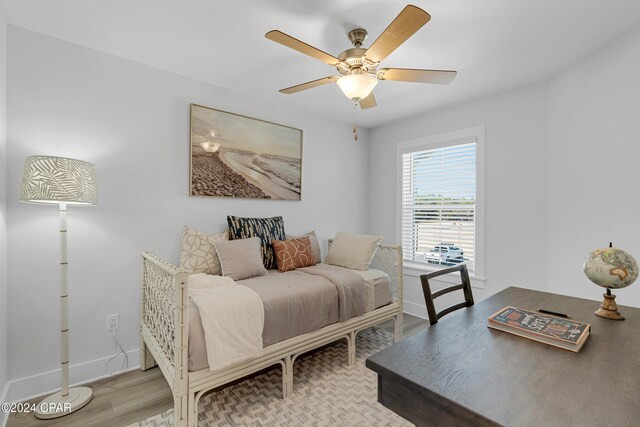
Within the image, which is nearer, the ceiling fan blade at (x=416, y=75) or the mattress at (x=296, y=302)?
the mattress at (x=296, y=302)

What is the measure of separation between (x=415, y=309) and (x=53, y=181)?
3661 millimetres

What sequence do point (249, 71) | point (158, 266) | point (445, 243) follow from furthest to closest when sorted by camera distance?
point (445, 243), point (249, 71), point (158, 266)

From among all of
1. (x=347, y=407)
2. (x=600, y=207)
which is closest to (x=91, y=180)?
(x=347, y=407)

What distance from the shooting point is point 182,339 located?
5.16ft

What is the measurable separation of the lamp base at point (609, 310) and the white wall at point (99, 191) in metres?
2.73

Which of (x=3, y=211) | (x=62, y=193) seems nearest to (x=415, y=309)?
(x=62, y=193)

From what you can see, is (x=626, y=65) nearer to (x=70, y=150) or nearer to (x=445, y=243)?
(x=445, y=243)

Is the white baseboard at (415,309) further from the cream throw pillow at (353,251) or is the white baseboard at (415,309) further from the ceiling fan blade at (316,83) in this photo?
the ceiling fan blade at (316,83)

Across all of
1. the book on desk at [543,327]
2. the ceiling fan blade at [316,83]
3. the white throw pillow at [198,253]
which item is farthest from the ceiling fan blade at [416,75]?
the white throw pillow at [198,253]

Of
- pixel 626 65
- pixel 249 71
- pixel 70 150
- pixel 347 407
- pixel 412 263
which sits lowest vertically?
pixel 347 407

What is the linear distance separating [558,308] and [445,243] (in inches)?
78.5

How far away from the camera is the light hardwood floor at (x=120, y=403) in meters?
1.77

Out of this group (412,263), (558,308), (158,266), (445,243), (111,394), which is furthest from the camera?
(412,263)

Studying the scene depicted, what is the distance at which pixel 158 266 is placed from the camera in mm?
1862
